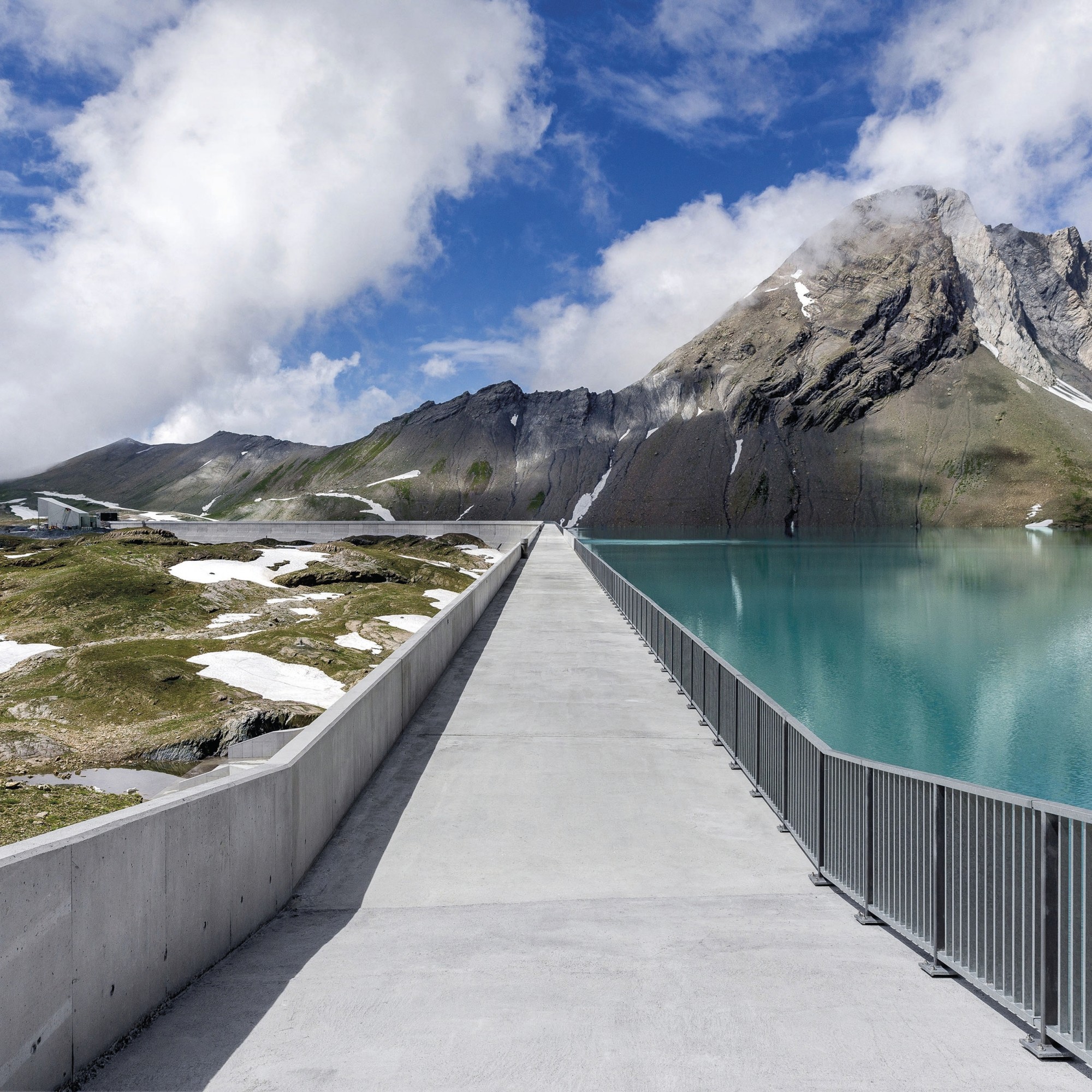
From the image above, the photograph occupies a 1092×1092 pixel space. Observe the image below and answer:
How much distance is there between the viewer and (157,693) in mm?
16188

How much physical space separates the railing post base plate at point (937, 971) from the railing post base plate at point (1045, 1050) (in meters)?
0.65

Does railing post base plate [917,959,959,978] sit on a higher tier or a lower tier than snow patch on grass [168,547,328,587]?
lower

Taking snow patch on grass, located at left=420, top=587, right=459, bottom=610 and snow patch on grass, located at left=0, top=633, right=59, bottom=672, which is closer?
snow patch on grass, located at left=0, top=633, right=59, bottom=672

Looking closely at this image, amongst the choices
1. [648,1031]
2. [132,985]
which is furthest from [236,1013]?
[648,1031]

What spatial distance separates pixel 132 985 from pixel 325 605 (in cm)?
2505

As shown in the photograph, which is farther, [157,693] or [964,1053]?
[157,693]

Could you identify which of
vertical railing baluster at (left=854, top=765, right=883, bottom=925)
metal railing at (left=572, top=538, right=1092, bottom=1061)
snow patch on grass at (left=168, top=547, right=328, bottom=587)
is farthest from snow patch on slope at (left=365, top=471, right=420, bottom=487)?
vertical railing baluster at (left=854, top=765, right=883, bottom=925)

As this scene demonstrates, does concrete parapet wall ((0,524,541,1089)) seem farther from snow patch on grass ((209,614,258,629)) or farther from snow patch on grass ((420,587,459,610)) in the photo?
snow patch on grass ((420,587,459,610))

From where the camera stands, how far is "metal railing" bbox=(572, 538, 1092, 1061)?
3740 mm

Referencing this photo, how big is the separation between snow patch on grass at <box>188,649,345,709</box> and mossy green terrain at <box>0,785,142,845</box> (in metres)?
5.21

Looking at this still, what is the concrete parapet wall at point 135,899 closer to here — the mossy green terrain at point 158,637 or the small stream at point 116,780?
the small stream at point 116,780

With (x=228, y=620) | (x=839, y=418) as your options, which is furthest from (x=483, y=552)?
(x=839, y=418)

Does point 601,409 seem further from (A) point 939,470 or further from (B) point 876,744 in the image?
(B) point 876,744

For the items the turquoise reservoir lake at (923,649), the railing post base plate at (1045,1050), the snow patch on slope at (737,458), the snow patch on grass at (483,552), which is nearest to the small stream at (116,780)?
the railing post base plate at (1045,1050)
